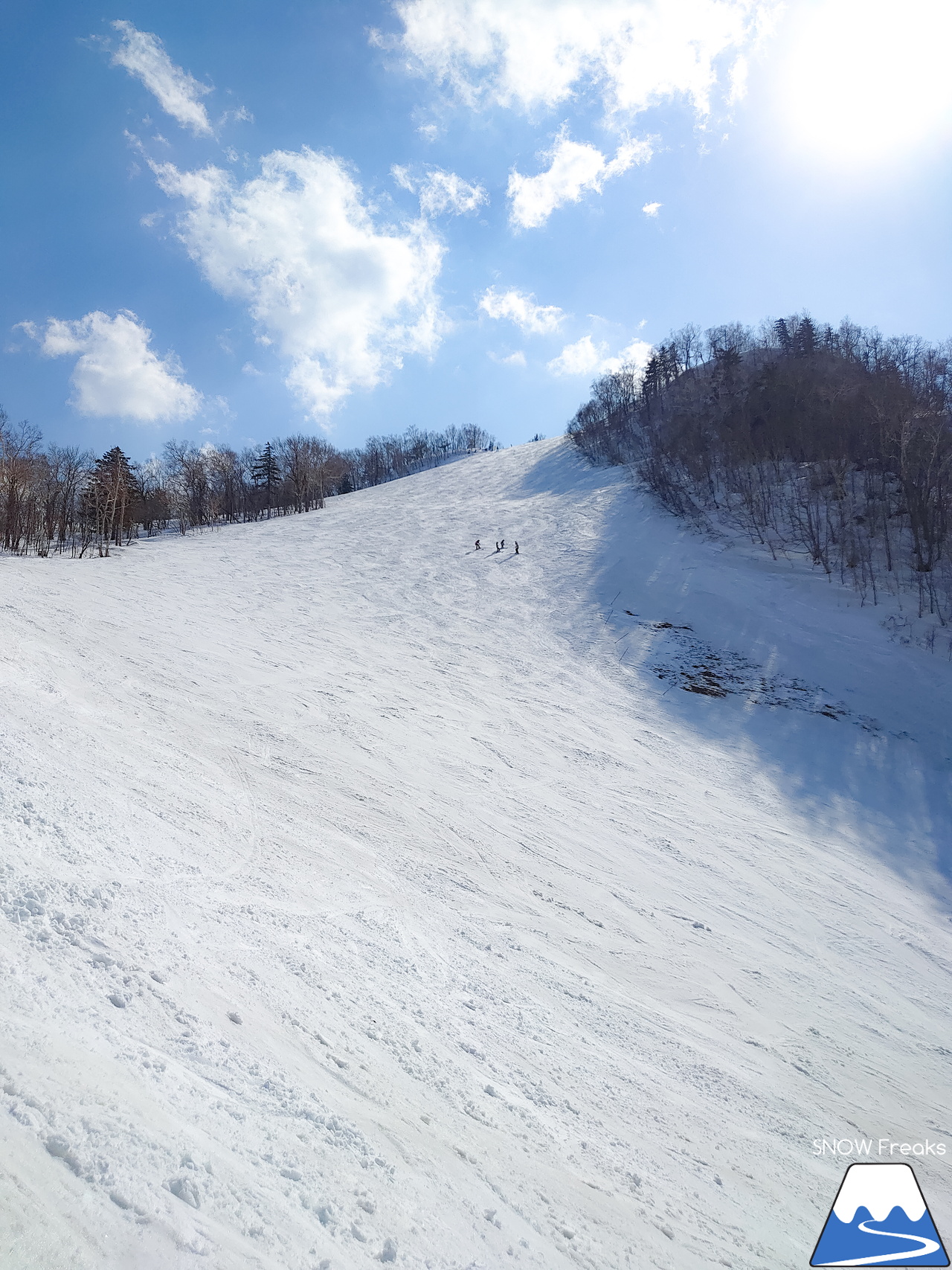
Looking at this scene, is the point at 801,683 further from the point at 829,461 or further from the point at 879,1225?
the point at 829,461

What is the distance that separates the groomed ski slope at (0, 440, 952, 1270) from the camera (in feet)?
10.2

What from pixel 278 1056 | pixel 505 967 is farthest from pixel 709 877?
pixel 278 1056

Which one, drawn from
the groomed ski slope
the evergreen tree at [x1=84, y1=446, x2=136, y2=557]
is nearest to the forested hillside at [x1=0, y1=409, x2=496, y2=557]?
the evergreen tree at [x1=84, y1=446, x2=136, y2=557]

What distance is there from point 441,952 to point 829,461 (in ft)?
105

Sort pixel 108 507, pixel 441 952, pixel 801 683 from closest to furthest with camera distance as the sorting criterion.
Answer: pixel 441 952 → pixel 801 683 → pixel 108 507

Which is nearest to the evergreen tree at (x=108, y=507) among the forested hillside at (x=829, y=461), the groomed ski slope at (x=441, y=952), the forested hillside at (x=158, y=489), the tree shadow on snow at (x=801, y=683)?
the forested hillside at (x=158, y=489)

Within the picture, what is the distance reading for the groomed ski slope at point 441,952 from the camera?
310 cm

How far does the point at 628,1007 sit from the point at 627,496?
103 ft

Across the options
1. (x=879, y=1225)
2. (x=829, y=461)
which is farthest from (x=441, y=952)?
(x=829, y=461)

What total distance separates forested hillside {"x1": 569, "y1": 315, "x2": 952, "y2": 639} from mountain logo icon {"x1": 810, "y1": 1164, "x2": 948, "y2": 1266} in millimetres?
17909

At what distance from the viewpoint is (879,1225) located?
447 centimetres

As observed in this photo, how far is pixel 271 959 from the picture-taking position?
4914mm

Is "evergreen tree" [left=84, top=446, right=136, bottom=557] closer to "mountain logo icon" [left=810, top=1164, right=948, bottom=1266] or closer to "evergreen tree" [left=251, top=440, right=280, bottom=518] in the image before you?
"evergreen tree" [left=251, top=440, right=280, bottom=518]

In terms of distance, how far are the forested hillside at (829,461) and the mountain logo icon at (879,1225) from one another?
1791 cm
